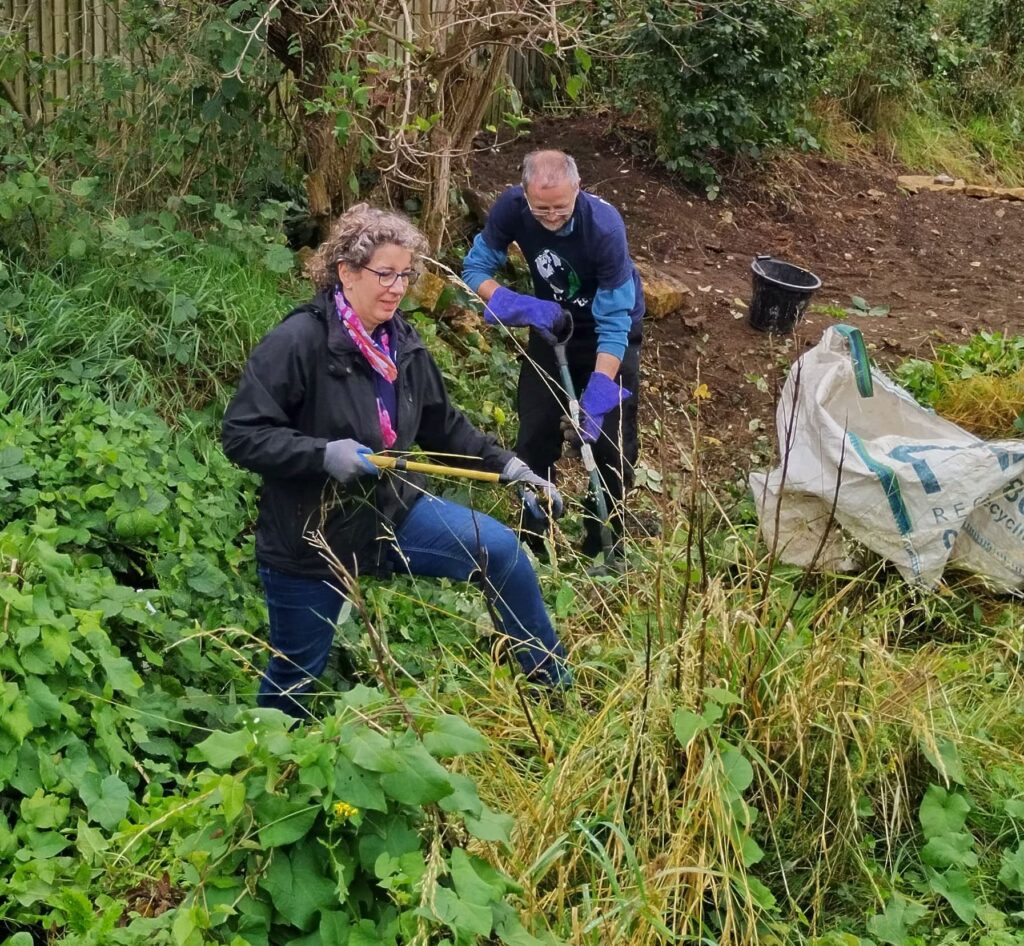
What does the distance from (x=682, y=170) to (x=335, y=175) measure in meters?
3.73

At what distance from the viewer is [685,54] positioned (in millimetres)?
8570

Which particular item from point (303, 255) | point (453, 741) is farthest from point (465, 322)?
point (453, 741)

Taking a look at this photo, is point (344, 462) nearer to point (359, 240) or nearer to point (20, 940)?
point (359, 240)

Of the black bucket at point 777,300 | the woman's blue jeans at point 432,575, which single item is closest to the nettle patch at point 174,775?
the woman's blue jeans at point 432,575

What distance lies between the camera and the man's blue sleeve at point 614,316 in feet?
14.7

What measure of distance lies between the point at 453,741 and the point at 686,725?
2.30 ft

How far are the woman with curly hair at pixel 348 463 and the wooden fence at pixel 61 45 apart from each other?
9.89 ft

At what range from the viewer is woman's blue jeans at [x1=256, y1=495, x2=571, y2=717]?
329cm

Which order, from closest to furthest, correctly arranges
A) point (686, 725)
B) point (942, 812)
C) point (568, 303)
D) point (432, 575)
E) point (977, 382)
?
point (686, 725)
point (942, 812)
point (432, 575)
point (568, 303)
point (977, 382)

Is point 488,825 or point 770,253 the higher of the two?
point 488,825

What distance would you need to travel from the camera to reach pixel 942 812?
292 cm

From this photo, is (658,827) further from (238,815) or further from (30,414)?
(30,414)

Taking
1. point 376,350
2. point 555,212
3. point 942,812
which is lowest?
point 942,812

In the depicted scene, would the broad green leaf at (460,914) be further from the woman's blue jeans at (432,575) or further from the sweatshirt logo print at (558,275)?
the sweatshirt logo print at (558,275)
